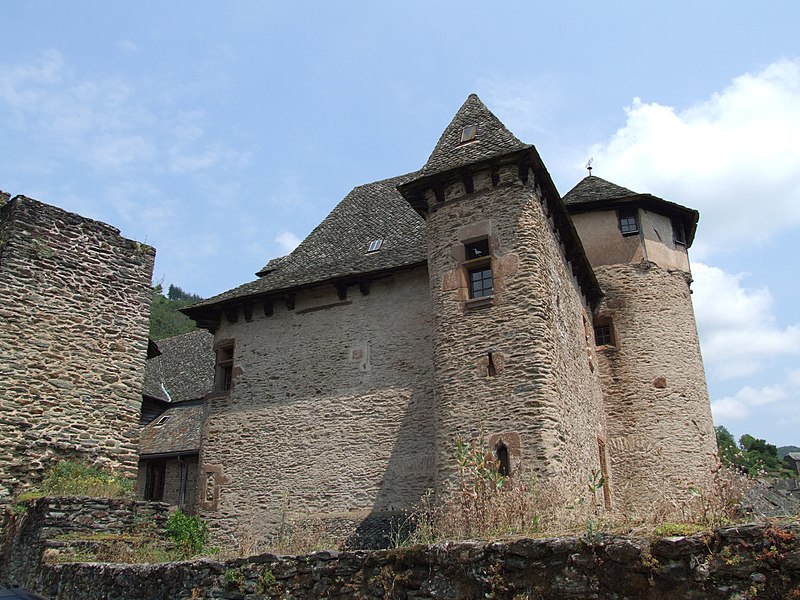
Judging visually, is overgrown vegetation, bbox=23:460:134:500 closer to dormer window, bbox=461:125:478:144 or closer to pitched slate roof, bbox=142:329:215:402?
dormer window, bbox=461:125:478:144

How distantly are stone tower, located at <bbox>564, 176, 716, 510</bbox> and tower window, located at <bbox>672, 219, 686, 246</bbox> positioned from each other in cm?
3

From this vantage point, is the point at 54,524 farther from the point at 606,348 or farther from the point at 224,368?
the point at 606,348

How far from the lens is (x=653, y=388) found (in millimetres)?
16141

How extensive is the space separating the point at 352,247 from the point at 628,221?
755 centimetres

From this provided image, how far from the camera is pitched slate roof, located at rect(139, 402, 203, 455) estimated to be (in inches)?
803

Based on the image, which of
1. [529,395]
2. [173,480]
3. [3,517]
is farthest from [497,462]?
[173,480]

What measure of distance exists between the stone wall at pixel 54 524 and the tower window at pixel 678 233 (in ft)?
48.6

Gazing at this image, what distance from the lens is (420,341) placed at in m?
14.0

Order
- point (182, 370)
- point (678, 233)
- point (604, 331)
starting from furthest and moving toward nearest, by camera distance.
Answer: point (182, 370), point (678, 233), point (604, 331)

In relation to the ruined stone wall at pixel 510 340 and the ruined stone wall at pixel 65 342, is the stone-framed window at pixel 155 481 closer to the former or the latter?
the ruined stone wall at pixel 65 342

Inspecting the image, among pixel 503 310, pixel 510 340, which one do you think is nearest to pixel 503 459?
pixel 510 340

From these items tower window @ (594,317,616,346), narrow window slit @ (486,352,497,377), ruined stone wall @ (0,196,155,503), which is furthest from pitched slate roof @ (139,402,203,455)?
tower window @ (594,317,616,346)

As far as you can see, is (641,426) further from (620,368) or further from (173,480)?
(173,480)

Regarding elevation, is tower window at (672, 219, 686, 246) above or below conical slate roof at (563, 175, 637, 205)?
below
